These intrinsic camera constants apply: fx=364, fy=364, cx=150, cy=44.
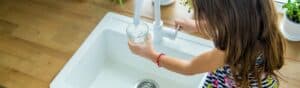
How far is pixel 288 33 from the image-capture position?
1.05 m

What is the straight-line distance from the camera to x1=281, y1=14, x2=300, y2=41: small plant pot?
103 cm

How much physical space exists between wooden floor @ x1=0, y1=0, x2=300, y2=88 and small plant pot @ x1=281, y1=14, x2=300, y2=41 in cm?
2

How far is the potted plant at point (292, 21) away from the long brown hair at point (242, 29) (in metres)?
0.23

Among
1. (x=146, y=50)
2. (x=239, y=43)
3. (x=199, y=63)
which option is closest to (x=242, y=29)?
(x=239, y=43)

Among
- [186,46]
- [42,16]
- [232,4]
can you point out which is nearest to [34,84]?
[42,16]

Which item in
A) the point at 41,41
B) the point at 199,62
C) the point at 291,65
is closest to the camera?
the point at 199,62

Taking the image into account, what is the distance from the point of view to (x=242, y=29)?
0.73m

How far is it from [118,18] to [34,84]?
1.07 feet

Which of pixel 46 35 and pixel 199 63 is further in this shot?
pixel 46 35

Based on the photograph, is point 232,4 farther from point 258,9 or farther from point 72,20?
point 72,20

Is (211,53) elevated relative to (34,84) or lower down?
elevated

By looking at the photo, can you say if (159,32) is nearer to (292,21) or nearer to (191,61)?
(191,61)

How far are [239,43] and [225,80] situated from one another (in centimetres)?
20

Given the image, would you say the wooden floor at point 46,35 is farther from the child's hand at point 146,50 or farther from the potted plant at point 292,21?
the child's hand at point 146,50
